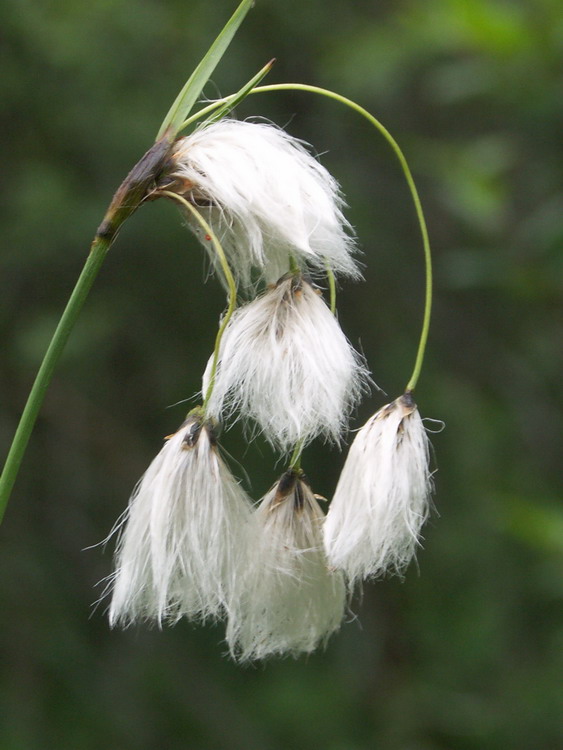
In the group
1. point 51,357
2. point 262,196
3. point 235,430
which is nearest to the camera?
point 51,357

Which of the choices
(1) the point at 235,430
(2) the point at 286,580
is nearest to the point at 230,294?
(2) the point at 286,580

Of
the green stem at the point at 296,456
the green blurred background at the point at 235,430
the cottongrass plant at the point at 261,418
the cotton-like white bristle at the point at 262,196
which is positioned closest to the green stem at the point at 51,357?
the cottongrass plant at the point at 261,418

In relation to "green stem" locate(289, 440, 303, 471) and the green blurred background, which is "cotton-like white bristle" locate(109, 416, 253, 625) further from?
the green blurred background

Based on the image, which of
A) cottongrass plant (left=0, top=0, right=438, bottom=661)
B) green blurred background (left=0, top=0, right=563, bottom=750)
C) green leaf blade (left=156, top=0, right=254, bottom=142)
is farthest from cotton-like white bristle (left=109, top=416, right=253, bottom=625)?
green blurred background (left=0, top=0, right=563, bottom=750)

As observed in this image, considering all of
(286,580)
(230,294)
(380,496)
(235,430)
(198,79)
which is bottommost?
(235,430)

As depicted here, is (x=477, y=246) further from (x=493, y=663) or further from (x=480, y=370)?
(x=493, y=663)

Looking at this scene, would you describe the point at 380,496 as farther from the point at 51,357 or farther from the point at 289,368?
the point at 51,357

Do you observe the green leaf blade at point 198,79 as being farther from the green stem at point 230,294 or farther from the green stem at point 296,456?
the green stem at point 296,456

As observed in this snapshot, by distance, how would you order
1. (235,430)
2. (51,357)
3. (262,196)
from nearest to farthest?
(51,357) → (262,196) → (235,430)
